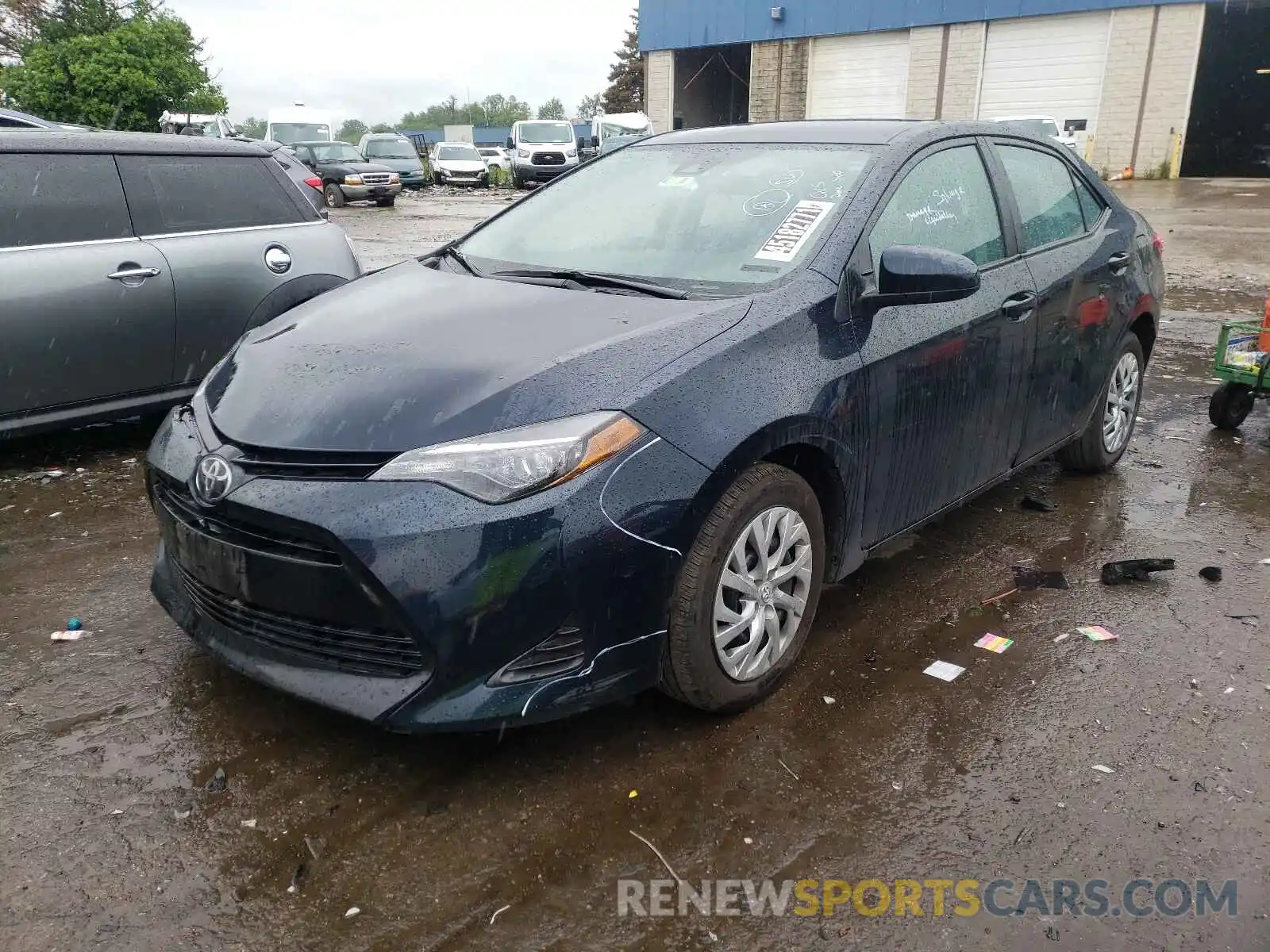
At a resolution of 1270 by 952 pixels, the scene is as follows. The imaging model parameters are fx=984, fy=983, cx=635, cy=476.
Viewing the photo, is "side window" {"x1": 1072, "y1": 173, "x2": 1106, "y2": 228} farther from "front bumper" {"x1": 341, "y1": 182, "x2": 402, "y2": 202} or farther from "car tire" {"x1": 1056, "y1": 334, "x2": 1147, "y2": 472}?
"front bumper" {"x1": 341, "y1": 182, "x2": 402, "y2": 202}

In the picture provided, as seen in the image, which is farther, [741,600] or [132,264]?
[132,264]

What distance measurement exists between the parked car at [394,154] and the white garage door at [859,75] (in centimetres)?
1255

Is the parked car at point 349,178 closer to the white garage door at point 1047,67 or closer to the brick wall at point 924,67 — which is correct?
the brick wall at point 924,67

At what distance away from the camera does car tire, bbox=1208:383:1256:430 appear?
223 inches

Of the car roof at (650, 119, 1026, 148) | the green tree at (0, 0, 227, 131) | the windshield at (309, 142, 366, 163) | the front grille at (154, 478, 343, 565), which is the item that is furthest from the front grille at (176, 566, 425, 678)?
the windshield at (309, 142, 366, 163)

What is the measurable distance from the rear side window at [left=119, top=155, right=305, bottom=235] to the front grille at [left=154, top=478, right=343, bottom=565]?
2.82 meters

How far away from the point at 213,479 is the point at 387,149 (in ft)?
91.7

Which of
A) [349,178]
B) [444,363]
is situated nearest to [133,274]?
[444,363]

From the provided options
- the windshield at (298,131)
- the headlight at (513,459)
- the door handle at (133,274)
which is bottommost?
the headlight at (513,459)

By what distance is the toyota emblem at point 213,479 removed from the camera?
251cm

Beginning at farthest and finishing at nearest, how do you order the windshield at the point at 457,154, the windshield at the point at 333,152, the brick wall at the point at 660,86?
the brick wall at the point at 660,86 < the windshield at the point at 457,154 < the windshield at the point at 333,152

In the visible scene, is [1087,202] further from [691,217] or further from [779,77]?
[779,77]

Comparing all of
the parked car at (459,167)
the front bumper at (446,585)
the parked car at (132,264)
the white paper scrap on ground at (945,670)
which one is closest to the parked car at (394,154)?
the parked car at (459,167)

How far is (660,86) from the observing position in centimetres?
3694
